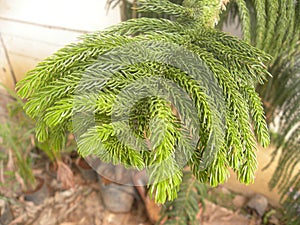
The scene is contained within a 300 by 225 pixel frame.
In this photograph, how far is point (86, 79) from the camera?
31 centimetres

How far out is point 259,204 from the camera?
4.73 ft

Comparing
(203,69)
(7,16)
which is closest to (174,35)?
(203,69)

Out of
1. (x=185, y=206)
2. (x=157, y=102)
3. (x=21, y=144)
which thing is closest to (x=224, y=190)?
(x=185, y=206)

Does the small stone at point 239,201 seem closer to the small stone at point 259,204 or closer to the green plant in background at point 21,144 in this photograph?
the small stone at point 259,204

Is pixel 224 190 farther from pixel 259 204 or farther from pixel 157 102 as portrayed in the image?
pixel 157 102

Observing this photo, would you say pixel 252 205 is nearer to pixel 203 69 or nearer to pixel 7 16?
pixel 203 69

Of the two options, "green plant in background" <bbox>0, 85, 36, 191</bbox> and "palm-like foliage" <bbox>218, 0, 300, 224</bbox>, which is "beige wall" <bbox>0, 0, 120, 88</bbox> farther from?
"palm-like foliage" <bbox>218, 0, 300, 224</bbox>

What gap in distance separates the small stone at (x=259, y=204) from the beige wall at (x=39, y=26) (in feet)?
3.67

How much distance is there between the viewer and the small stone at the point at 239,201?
1524 millimetres

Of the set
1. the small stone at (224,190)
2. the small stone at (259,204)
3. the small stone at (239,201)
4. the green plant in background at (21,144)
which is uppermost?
the green plant in background at (21,144)

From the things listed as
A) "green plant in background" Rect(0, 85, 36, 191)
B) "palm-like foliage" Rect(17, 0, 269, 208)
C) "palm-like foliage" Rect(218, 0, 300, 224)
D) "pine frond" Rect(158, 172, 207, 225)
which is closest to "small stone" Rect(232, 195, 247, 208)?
"pine frond" Rect(158, 172, 207, 225)

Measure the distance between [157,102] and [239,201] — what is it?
1.40 m

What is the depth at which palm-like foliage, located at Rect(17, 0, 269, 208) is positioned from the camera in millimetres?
289

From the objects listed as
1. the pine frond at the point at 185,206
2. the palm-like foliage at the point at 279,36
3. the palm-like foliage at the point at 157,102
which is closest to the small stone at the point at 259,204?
the pine frond at the point at 185,206
